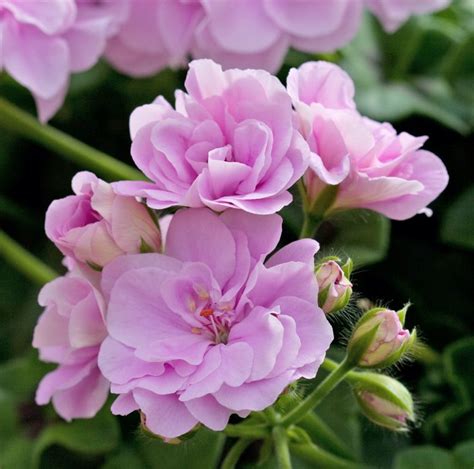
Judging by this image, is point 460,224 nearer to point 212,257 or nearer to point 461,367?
point 461,367

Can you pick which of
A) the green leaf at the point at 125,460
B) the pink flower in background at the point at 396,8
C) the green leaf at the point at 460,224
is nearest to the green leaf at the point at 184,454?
the green leaf at the point at 125,460

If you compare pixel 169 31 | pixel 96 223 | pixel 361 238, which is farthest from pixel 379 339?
pixel 169 31

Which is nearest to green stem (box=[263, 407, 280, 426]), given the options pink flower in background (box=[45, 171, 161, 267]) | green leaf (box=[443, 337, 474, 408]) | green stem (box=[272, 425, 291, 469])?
green stem (box=[272, 425, 291, 469])

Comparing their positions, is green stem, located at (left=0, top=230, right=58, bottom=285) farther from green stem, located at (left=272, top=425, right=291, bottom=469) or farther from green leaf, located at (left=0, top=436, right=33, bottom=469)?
green stem, located at (left=272, top=425, right=291, bottom=469)

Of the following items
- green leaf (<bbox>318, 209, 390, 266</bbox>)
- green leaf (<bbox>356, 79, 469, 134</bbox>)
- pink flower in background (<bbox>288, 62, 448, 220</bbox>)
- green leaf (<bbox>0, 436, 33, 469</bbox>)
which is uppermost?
pink flower in background (<bbox>288, 62, 448, 220</bbox>)

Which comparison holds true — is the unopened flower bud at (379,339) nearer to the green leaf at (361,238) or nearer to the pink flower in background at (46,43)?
the green leaf at (361,238)
